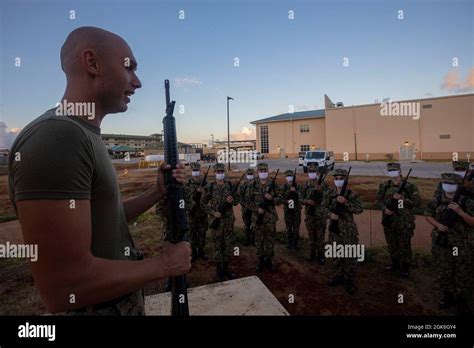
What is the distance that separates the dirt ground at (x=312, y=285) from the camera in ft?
11.7

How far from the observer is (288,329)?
1.67 m

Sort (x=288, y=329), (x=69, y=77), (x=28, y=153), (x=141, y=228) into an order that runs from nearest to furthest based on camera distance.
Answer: (x=28, y=153), (x=69, y=77), (x=288, y=329), (x=141, y=228)

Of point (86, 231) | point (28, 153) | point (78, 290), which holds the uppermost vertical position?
point (28, 153)

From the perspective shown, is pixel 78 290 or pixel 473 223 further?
pixel 473 223

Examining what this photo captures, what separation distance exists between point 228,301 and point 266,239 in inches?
93.8

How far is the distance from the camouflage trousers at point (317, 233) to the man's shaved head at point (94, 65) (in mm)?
5273

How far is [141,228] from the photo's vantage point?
7.86 meters

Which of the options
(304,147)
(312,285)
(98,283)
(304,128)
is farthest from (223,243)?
(304,128)

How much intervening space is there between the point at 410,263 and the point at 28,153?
5905 mm

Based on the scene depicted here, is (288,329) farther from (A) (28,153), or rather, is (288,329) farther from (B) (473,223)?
(B) (473,223)

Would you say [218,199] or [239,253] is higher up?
[218,199]

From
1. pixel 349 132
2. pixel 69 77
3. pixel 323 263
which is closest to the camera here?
pixel 69 77

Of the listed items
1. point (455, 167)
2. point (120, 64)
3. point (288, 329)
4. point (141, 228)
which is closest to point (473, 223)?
point (455, 167)

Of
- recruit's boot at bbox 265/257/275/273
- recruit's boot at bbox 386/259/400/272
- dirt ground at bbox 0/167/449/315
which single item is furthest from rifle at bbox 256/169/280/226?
recruit's boot at bbox 386/259/400/272
